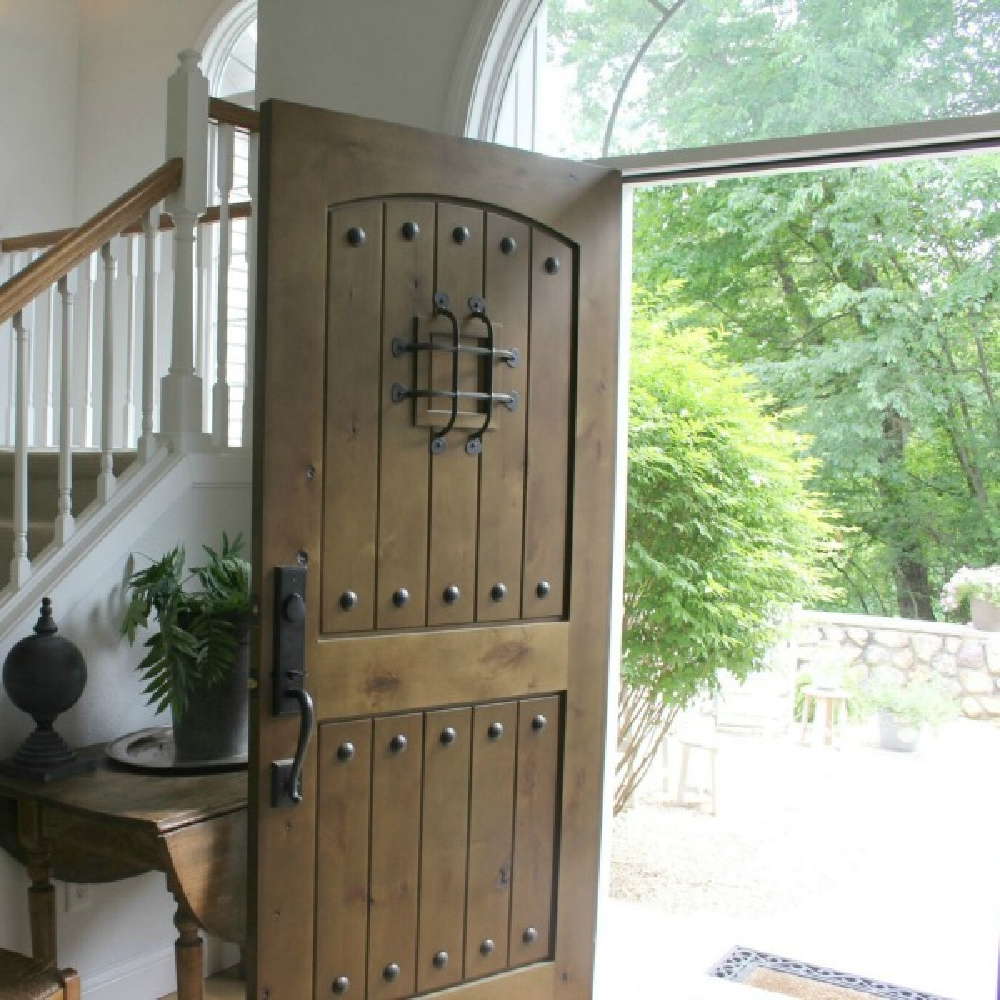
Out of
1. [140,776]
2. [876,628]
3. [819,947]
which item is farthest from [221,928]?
[876,628]

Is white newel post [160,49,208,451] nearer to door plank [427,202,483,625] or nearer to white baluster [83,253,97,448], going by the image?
door plank [427,202,483,625]

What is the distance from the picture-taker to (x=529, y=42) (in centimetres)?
328

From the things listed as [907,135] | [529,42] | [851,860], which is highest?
[529,42]

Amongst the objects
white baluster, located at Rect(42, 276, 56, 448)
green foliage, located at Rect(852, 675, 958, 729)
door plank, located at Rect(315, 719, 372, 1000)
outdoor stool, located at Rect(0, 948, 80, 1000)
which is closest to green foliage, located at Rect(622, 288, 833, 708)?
green foliage, located at Rect(852, 675, 958, 729)

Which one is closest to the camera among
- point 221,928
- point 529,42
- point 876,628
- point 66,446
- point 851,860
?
point 221,928

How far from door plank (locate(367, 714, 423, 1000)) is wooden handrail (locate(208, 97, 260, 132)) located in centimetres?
162

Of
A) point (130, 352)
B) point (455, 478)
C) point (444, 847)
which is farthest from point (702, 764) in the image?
point (455, 478)

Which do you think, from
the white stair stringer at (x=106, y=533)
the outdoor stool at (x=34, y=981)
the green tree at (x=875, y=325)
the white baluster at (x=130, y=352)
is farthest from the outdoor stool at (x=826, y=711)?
the outdoor stool at (x=34, y=981)

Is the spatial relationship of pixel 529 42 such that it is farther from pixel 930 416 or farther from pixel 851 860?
pixel 930 416

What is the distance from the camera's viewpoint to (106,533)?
2.98 meters

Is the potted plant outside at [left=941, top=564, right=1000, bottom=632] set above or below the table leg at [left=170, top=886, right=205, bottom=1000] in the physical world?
above

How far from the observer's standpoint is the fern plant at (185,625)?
9.09 ft

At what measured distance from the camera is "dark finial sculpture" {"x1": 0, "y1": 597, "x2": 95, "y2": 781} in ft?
8.87

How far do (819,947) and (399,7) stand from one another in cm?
359
